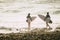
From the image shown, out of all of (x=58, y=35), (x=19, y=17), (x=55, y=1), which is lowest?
(x=58, y=35)

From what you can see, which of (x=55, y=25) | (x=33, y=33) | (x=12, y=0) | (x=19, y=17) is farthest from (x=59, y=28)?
(x=12, y=0)

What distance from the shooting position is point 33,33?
1.96m

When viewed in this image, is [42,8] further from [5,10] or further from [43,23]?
[5,10]

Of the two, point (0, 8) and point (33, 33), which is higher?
point (0, 8)

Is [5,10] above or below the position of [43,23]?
above

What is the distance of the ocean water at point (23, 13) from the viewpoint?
1.98 m

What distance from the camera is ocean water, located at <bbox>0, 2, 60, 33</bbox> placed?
1.98 m

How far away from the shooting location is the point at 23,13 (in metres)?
2.02

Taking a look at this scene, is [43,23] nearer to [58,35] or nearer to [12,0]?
[58,35]

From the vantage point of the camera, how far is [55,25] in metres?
1.99

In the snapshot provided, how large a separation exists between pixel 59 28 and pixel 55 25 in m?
0.05

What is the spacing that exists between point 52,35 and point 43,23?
A: 5.4 inches

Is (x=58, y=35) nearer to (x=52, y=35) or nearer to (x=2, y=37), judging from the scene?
(x=52, y=35)

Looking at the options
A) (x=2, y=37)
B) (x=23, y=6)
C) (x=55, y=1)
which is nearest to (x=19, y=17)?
(x=23, y=6)
